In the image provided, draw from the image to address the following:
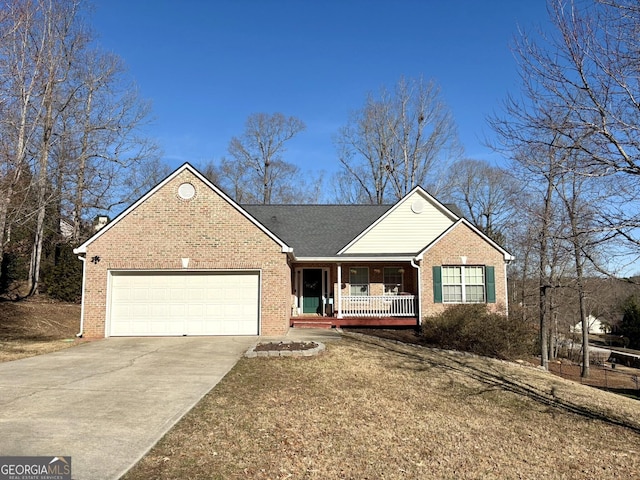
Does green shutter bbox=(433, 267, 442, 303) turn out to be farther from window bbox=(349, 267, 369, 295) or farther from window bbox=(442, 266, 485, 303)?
window bbox=(349, 267, 369, 295)

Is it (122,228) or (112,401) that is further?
(122,228)

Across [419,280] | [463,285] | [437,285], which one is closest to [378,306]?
[419,280]

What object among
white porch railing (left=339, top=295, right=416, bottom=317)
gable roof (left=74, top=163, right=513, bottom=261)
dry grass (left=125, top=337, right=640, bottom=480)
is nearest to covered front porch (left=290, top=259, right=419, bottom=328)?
white porch railing (left=339, top=295, right=416, bottom=317)

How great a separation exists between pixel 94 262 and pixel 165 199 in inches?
117

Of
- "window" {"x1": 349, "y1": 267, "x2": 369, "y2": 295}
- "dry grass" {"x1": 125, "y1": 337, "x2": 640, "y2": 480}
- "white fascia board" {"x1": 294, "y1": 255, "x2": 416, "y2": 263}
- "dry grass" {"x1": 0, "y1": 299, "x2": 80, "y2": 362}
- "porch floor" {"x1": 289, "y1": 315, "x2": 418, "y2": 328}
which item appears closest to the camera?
"dry grass" {"x1": 125, "y1": 337, "x2": 640, "y2": 480}

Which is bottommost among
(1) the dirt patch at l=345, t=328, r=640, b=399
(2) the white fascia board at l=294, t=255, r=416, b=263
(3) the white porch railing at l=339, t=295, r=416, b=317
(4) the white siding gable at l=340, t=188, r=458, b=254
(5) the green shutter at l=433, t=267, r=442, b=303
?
(1) the dirt patch at l=345, t=328, r=640, b=399

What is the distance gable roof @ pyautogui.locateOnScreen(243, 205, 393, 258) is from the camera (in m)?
19.0

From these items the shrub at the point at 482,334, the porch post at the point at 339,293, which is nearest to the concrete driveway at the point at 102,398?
the porch post at the point at 339,293

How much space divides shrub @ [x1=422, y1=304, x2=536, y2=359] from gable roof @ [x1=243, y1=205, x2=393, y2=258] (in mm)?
5604

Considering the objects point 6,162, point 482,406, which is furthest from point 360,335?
point 6,162

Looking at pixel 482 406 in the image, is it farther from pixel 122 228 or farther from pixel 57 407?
pixel 122 228

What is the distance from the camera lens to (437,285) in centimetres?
1727

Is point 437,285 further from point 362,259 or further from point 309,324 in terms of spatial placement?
point 309,324

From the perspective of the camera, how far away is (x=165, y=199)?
47.5 feet
